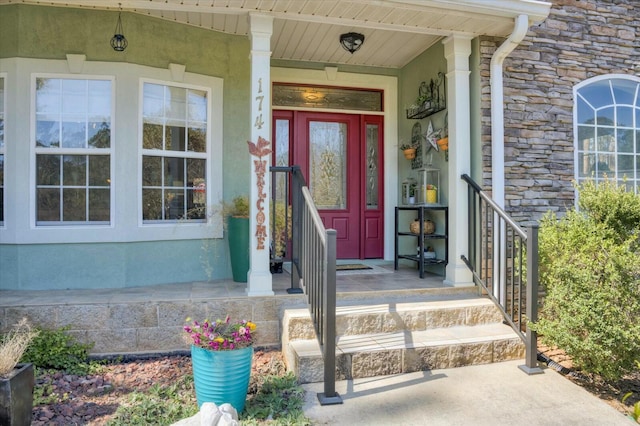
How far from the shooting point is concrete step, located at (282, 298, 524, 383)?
3.16 m

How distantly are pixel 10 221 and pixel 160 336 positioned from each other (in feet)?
5.60

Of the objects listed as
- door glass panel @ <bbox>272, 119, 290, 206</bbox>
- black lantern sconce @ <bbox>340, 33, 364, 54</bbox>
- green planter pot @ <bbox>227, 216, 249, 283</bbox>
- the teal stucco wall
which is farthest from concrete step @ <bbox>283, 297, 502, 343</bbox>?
black lantern sconce @ <bbox>340, 33, 364, 54</bbox>

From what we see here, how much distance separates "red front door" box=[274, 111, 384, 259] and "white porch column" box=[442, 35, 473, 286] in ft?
4.98

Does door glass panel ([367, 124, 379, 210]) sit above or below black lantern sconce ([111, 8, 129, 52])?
below

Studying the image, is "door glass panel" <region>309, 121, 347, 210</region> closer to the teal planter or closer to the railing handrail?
the railing handrail

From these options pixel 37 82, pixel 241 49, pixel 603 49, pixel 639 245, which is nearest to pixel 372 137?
pixel 241 49

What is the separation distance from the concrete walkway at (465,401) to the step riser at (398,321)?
1.42 ft

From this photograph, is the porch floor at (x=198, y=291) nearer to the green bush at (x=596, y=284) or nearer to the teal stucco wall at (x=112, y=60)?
the teal stucco wall at (x=112, y=60)

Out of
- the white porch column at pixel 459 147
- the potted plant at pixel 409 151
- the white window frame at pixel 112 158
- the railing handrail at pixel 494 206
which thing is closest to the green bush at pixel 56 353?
the white window frame at pixel 112 158

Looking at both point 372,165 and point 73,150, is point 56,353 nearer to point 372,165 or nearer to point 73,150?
point 73,150

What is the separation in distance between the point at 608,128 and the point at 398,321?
320cm

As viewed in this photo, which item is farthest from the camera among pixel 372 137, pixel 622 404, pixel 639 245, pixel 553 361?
pixel 372 137

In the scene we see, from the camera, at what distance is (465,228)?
4199 mm

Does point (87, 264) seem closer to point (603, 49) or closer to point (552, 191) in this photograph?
point (552, 191)
